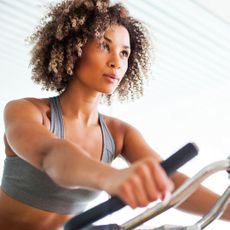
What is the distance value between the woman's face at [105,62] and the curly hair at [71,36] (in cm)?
3

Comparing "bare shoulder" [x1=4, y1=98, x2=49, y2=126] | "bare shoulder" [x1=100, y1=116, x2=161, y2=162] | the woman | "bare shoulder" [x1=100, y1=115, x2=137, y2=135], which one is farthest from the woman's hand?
"bare shoulder" [x1=100, y1=115, x2=137, y2=135]

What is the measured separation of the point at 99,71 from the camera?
1254 millimetres

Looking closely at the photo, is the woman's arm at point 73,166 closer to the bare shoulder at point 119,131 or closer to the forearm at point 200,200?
the bare shoulder at point 119,131

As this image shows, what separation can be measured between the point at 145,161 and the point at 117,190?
0.05m

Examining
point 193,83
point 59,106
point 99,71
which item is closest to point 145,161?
point 99,71

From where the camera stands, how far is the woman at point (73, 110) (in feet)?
3.86

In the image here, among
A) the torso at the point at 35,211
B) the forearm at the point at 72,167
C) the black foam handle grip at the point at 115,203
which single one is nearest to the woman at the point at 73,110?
the torso at the point at 35,211

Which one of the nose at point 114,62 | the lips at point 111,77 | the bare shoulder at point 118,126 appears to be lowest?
the bare shoulder at point 118,126

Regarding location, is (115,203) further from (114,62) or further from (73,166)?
(114,62)

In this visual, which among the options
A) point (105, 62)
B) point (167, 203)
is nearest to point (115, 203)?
point (167, 203)

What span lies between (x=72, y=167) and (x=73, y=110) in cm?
72

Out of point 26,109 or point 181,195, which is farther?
point 26,109

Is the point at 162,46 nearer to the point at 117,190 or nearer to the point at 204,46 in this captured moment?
the point at 204,46

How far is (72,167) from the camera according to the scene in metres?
0.67
